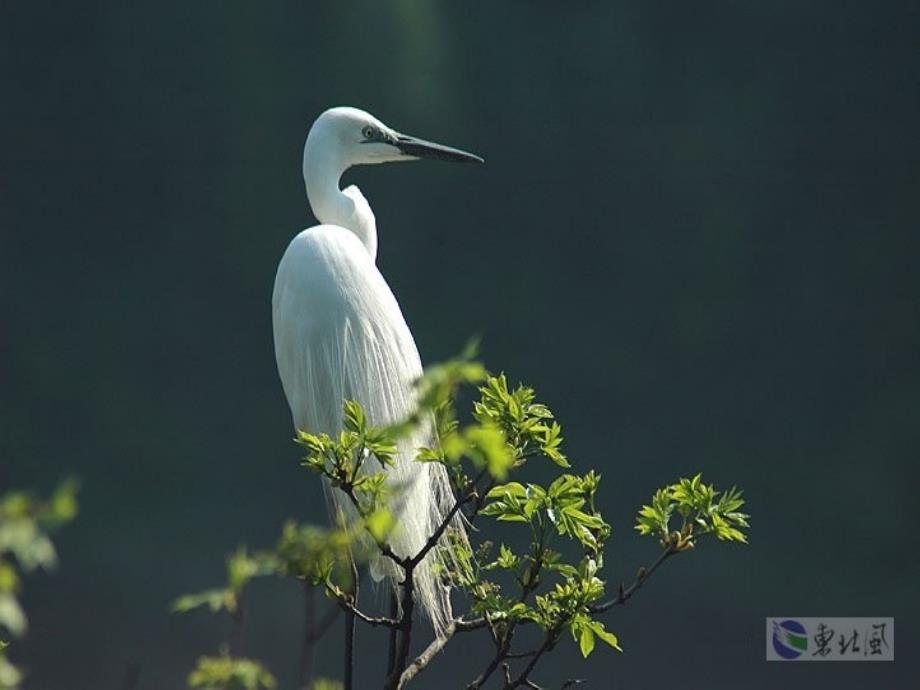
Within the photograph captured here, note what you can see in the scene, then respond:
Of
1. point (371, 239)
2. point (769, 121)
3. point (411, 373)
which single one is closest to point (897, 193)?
point (769, 121)

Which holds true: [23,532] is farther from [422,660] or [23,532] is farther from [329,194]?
[329,194]

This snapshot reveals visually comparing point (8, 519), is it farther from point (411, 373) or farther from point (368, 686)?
point (368, 686)

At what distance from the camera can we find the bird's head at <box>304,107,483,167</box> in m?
2.42

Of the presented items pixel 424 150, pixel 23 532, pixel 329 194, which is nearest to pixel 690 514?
pixel 23 532

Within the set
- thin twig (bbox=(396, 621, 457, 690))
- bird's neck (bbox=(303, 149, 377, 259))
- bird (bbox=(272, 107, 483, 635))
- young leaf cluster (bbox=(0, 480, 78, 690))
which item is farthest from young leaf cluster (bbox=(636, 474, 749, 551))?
bird's neck (bbox=(303, 149, 377, 259))

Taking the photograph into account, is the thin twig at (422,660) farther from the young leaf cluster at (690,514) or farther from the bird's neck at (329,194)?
the bird's neck at (329,194)

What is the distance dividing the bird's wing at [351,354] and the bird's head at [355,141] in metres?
0.24

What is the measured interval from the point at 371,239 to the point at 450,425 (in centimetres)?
131

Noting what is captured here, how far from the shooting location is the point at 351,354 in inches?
84.6

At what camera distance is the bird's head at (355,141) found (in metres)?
2.42

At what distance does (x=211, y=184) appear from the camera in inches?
174

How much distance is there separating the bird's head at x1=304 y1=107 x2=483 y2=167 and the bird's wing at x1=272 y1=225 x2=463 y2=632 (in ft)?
0.79

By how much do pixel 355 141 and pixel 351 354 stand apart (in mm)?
464

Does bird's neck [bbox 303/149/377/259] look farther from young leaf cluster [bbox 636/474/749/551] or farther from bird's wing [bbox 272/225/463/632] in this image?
young leaf cluster [bbox 636/474/749/551]
